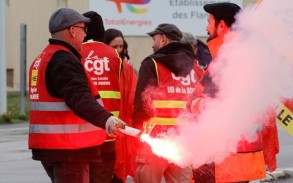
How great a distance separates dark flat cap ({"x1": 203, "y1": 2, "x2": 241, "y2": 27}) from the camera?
18.5ft

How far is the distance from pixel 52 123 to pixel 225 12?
1366mm

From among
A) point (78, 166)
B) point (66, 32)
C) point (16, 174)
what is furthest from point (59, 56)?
point (16, 174)

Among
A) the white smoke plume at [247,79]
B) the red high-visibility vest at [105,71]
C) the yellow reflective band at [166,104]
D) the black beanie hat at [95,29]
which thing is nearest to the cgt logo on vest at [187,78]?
the yellow reflective band at [166,104]

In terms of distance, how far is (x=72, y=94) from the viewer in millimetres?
5438

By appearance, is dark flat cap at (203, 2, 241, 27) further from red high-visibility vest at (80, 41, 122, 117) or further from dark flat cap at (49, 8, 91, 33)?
red high-visibility vest at (80, 41, 122, 117)

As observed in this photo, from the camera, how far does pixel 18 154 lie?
46.3 ft

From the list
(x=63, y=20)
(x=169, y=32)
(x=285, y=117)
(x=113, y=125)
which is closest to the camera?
(x=113, y=125)

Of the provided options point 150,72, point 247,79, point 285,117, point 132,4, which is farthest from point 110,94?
point 132,4

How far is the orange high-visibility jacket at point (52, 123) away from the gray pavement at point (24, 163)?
15.9 feet

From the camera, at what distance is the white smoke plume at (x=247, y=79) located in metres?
5.28

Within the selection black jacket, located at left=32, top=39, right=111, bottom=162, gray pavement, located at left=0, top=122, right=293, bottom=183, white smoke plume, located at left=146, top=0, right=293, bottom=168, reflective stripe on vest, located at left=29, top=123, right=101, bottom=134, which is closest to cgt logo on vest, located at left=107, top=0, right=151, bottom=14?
gray pavement, located at left=0, top=122, right=293, bottom=183

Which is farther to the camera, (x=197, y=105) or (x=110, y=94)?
(x=110, y=94)

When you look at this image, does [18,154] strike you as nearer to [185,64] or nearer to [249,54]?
[185,64]

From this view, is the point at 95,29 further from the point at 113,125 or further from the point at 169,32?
the point at 113,125
